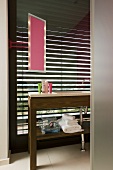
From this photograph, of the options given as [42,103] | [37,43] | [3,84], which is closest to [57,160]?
[42,103]

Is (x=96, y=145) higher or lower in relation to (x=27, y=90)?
lower

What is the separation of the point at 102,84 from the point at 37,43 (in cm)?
169

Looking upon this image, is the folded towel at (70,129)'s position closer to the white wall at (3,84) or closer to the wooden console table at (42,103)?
the wooden console table at (42,103)

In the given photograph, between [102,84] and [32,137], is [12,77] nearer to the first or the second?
[32,137]

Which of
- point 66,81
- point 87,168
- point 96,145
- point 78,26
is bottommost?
point 87,168

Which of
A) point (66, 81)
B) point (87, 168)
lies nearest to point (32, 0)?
point (66, 81)

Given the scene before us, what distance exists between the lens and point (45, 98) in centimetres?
183

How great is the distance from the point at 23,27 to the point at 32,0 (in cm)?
42

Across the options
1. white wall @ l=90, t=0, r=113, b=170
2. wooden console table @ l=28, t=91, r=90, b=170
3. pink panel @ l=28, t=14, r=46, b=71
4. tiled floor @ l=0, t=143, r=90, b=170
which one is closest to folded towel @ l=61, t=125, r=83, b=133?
wooden console table @ l=28, t=91, r=90, b=170

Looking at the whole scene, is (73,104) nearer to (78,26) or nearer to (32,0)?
(78,26)

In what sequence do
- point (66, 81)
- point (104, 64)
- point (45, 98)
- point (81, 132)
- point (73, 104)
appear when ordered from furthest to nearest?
point (66, 81) < point (81, 132) < point (73, 104) < point (45, 98) < point (104, 64)

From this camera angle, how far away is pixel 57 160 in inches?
80.4

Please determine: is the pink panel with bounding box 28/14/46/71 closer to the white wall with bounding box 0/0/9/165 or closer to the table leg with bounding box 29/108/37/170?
the white wall with bounding box 0/0/9/165

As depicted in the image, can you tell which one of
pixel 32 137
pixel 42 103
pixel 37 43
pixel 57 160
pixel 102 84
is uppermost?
pixel 37 43
